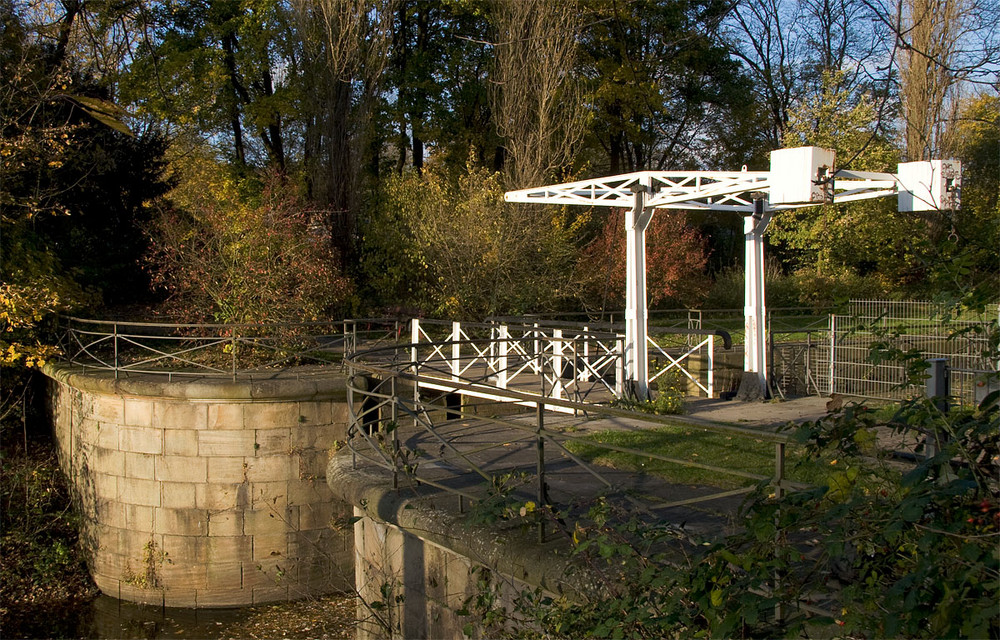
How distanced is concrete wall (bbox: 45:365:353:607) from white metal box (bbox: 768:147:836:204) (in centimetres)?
578

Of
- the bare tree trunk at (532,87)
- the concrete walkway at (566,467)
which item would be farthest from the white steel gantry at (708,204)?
the bare tree trunk at (532,87)

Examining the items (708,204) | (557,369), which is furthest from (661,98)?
(557,369)

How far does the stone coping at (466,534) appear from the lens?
13.1ft

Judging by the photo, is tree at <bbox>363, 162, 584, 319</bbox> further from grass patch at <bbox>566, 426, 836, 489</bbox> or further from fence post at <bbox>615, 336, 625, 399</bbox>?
grass patch at <bbox>566, 426, 836, 489</bbox>

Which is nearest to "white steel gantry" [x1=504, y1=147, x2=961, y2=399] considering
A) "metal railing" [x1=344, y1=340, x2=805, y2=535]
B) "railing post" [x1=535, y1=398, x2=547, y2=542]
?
"metal railing" [x1=344, y1=340, x2=805, y2=535]

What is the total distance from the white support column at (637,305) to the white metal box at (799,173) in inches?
83.9

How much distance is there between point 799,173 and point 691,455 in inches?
116

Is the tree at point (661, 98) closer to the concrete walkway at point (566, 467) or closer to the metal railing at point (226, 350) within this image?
the metal railing at point (226, 350)

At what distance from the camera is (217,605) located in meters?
10.5

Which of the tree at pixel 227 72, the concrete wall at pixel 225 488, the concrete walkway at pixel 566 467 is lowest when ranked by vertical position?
the concrete wall at pixel 225 488

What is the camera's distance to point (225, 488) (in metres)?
10.5

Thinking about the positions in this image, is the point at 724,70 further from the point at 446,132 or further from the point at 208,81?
the point at 208,81

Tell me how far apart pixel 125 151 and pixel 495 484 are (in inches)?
600

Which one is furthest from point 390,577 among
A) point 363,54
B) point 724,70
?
point 724,70
